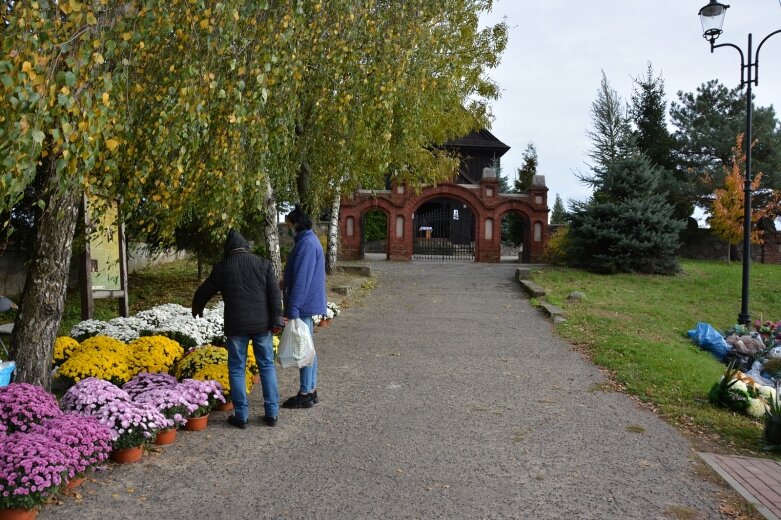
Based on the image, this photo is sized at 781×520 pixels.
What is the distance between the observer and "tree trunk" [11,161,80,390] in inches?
209

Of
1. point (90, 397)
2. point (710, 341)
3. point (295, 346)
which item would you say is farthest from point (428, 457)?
point (710, 341)

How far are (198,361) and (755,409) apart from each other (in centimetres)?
558

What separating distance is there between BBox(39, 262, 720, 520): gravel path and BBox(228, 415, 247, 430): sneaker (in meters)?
0.06

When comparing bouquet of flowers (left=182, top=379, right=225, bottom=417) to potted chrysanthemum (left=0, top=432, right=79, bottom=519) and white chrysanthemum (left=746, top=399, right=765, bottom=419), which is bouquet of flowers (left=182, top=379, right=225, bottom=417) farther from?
white chrysanthemum (left=746, top=399, right=765, bottom=419)

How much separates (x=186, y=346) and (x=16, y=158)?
4.78m

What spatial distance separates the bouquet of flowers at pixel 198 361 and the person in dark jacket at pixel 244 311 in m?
0.92

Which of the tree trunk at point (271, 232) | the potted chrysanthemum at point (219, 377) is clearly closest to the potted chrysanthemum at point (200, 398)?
the potted chrysanthemum at point (219, 377)

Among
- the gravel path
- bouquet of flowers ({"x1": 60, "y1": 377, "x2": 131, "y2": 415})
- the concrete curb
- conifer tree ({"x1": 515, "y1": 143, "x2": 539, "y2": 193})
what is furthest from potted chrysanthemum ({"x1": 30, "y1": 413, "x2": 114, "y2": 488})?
conifer tree ({"x1": 515, "y1": 143, "x2": 539, "y2": 193})

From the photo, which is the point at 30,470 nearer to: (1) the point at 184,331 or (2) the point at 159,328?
(1) the point at 184,331

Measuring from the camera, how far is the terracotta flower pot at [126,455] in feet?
14.6

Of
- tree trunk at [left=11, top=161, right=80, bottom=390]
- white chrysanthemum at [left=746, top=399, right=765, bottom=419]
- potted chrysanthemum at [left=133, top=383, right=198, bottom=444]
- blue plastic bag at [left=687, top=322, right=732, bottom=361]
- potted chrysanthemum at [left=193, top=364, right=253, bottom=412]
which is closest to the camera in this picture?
potted chrysanthemum at [left=133, top=383, right=198, bottom=444]

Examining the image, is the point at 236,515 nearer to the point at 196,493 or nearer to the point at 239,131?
the point at 196,493

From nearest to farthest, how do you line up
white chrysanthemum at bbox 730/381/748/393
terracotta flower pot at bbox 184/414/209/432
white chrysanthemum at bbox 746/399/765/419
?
terracotta flower pot at bbox 184/414/209/432
white chrysanthemum at bbox 746/399/765/419
white chrysanthemum at bbox 730/381/748/393

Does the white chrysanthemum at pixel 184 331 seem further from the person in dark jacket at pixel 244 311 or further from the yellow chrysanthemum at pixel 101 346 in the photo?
the person in dark jacket at pixel 244 311
